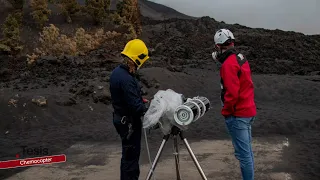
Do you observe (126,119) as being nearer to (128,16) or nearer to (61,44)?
(61,44)

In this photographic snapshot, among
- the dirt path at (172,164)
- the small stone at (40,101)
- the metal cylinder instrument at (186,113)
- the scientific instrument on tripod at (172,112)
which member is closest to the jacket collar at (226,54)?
Result: the scientific instrument on tripod at (172,112)

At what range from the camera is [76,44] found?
2145cm

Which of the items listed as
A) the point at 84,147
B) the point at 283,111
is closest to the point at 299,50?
the point at 283,111

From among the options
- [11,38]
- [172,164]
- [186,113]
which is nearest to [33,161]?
[172,164]

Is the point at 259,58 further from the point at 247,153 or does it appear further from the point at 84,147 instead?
the point at 247,153

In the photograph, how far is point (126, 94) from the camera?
4.14 metres

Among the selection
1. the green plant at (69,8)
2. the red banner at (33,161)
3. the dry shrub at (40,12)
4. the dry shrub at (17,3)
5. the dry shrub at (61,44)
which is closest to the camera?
the red banner at (33,161)

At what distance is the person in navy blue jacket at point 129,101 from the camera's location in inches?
163

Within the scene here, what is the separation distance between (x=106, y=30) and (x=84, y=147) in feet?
67.0

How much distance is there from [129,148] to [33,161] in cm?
318

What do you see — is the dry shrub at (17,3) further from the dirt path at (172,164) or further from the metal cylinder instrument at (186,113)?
the metal cylinder instrument at (186,113)

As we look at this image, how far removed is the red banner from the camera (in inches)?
265

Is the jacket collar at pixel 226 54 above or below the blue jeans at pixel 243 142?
above

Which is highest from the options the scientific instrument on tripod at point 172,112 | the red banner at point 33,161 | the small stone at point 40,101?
the scientific instrument on tripod at point 172,112
